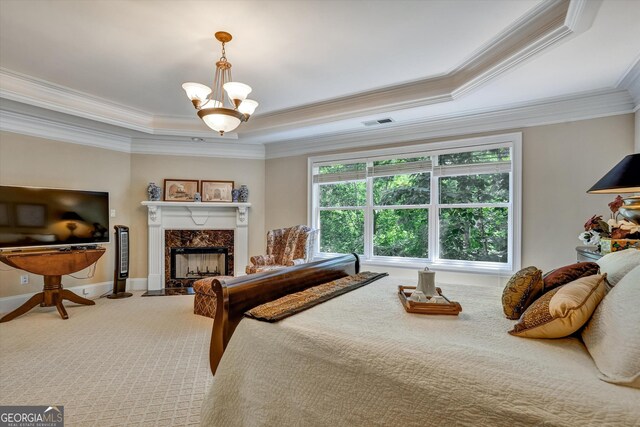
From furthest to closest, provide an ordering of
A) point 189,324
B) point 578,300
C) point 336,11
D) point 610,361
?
point 189,324 < point 336,11 < point 578,300 < point 610,361

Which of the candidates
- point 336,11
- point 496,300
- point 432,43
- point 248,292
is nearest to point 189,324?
point 248,292

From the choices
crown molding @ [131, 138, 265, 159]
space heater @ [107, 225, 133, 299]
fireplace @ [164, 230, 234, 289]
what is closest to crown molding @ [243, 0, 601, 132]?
crown molding @ [131, 138, 265, 159]

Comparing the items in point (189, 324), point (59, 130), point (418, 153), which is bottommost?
point (189, 324)

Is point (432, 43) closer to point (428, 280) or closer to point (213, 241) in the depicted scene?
point (428, 280)

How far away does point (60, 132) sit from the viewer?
4.47m

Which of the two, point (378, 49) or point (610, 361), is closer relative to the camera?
point (610, 361)

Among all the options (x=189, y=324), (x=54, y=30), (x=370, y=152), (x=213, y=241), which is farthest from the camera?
(x=213, y=241)

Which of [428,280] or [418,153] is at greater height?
[418,153]

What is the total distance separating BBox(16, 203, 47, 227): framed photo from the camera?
3.92 meters

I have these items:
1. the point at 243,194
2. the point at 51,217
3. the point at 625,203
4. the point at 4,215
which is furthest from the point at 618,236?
the point at 4,215

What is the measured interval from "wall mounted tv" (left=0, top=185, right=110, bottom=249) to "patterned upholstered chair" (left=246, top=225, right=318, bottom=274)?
2381 mm

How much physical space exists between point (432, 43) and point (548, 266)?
112 inches

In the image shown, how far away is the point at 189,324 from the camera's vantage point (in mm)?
3598

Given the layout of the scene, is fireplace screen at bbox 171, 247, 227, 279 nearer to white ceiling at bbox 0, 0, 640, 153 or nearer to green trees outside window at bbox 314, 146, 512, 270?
green trees outside window at bbox 314, 146, 512, 270
